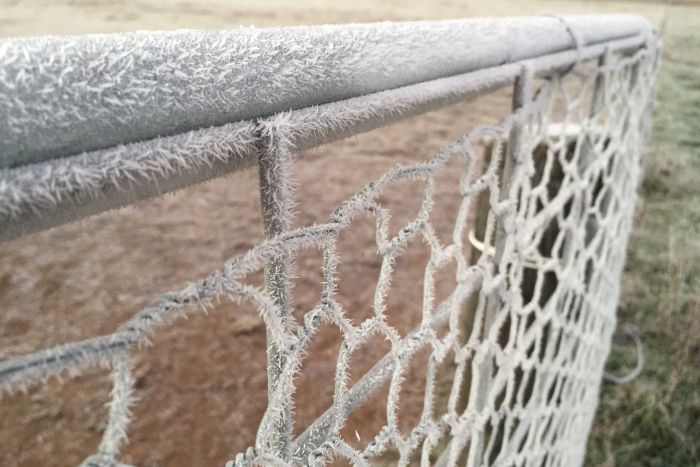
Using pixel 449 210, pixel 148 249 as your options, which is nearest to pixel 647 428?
pixel 449 210

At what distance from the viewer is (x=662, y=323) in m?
2.22

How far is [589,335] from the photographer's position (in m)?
1.18

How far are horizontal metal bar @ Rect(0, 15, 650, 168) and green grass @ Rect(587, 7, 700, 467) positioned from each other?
159 centimetres

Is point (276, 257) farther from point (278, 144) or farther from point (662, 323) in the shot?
point (662, 323)

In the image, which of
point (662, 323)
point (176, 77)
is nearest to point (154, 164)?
point (176, 77)

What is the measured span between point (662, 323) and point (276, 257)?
88.6 inches

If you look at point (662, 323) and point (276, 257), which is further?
point (662, 323)

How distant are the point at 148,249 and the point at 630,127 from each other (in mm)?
2508

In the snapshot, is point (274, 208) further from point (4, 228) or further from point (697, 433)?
point (697, 433)

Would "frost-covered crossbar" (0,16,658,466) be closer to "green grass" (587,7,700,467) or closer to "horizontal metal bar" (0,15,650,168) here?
"horizontal metal bar" (0,15,650,168)

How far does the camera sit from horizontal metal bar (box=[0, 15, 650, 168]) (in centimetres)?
21

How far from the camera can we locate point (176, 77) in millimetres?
250

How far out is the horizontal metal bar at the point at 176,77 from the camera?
0.21m

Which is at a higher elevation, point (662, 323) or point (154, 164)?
point (662, 323)
